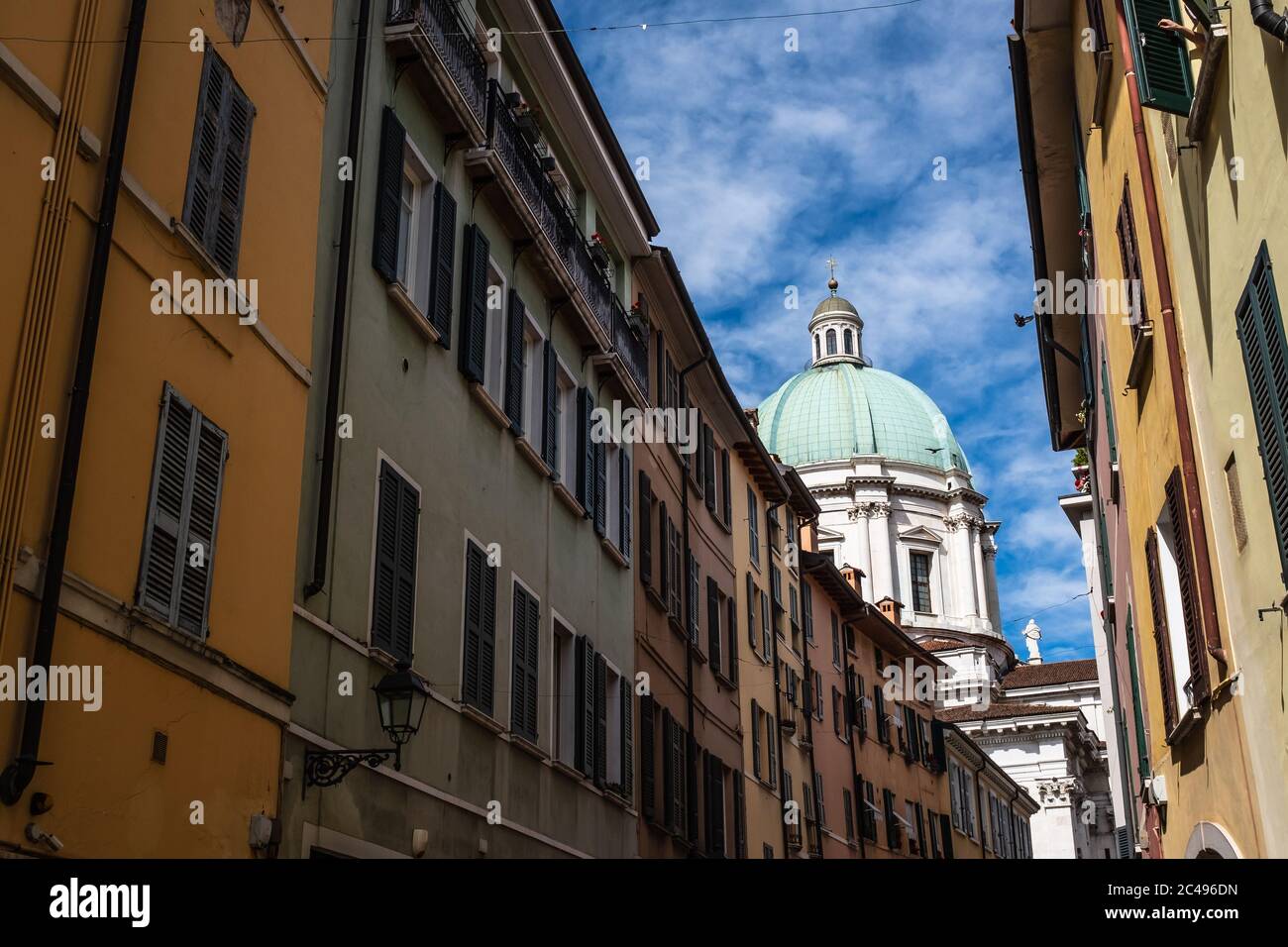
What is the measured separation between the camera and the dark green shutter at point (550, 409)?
19.9 m

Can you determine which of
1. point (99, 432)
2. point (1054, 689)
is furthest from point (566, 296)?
point (1054, 689)

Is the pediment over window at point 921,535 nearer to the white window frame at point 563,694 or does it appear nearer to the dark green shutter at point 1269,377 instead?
the white window frame at point 563,694

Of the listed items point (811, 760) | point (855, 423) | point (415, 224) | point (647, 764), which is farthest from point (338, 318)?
point (855, 423)

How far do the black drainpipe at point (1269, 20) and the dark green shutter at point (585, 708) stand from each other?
13.4m

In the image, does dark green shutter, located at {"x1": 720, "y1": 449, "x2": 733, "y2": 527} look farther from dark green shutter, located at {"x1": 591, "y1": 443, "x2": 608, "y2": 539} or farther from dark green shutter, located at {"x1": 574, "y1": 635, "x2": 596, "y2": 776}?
dark green shutter, located at {"x1": 574, "y1": 635, "x2": 596, "y2": 776}

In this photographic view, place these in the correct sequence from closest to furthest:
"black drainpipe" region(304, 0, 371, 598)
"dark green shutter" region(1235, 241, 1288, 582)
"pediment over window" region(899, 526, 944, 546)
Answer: "dark green shutter" region(1235, 241, 1288, 582) < "black drainpipe" region(304, 0, 371, 598) < "pediment over window" region(899, 526, 944, 546)

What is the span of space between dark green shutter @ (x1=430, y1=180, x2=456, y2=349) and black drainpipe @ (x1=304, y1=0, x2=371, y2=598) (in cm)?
191

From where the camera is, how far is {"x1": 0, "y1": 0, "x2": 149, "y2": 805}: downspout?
8781 millimetres

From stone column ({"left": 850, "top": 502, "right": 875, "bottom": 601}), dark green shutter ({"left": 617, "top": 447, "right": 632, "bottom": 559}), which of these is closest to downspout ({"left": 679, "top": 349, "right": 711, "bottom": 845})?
dark green shutter ({"left": 617, "top": 447, "right": 632, "bottom": 559})

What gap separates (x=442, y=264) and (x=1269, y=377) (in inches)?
384

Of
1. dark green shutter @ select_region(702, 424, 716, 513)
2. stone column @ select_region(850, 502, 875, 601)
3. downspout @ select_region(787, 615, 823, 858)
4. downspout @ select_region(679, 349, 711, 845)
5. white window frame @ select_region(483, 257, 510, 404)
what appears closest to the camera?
white window frame @ select_region(483, 257, 510, 404)

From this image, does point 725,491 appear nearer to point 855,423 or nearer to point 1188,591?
point 1188,591

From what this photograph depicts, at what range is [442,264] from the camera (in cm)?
1658

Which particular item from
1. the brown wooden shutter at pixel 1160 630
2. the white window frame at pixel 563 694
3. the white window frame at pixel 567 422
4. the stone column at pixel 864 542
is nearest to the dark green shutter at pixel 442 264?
the white window frame at pixel 567 422
